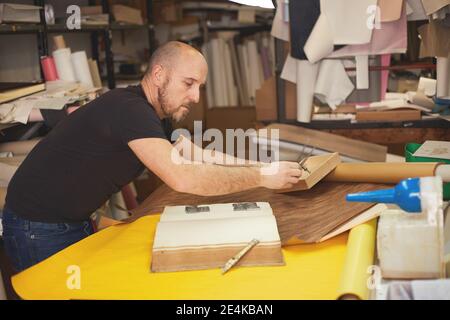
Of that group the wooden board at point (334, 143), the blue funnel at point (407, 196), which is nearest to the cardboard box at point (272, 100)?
the wooden board at point (334, 143)

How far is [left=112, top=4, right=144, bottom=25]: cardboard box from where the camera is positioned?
3.85 meters

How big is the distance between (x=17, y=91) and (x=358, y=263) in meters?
1.95

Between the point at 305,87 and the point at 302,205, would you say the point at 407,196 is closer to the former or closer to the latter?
the point at 302,205

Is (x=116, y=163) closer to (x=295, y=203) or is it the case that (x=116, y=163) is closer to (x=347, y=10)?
(x=295, y=203)

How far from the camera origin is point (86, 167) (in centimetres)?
195

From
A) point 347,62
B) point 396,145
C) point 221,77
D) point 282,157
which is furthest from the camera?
point 221,77

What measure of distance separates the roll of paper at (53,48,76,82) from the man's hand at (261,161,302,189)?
5.54 ft

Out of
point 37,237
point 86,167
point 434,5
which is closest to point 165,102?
point 86,167

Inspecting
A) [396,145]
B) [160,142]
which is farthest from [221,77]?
[160,142]

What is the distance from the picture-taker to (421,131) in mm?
2949

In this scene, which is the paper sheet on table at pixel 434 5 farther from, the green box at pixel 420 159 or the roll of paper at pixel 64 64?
the roll of paper at pixel 64 64

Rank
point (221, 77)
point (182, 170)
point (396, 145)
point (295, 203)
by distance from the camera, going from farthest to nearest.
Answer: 1. point (221, 77)
2. point (396, 145)
3. point (295, 203)
4. point (182, 170)

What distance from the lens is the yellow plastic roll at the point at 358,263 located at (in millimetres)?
1168
